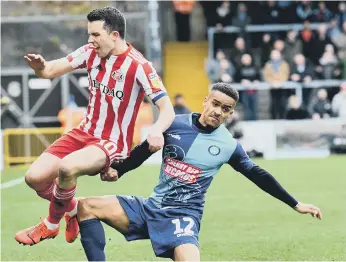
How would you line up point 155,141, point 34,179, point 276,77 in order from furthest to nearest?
point 276,77
point 34,179
point 155,141

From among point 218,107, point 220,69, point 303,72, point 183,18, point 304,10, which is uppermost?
point 218,107

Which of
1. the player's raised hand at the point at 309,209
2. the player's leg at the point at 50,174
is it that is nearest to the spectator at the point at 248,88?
the player's leg at the point at 50,174

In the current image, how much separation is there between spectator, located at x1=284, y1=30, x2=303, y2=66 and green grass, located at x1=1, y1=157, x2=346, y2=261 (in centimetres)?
680

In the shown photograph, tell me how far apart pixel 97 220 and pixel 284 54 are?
1766cm

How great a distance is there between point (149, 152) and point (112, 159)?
68 cm

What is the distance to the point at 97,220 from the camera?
6.38m

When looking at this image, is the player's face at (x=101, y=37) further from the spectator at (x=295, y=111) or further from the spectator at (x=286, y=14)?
the spectator at (x=286, y=14)

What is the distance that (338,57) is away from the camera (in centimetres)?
2372

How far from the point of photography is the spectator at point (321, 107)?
73.1 feet

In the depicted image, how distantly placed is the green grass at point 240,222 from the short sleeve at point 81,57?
205 cm

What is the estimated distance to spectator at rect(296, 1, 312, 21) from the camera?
80.6 ft

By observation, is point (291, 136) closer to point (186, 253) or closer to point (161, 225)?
point (161, 225)

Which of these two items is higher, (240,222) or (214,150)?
(214,150)

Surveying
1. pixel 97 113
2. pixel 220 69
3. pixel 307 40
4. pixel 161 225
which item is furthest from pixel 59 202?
pixel 307 40
